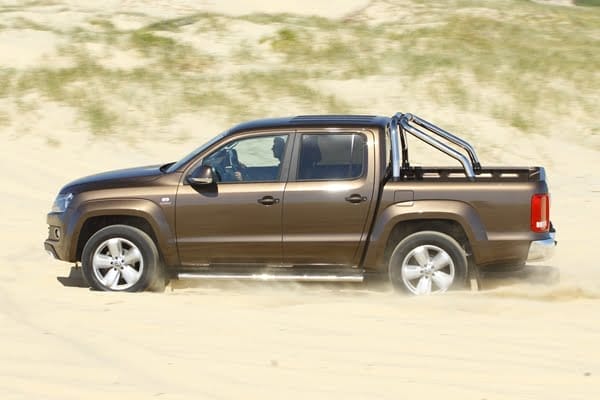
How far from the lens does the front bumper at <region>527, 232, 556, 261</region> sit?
891 centimetres

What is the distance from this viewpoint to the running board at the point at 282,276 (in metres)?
9.21

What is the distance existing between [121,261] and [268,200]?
1.37 meters

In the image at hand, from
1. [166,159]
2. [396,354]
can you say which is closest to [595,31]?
[166,159]

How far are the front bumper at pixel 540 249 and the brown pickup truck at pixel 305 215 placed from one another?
0.01 metres

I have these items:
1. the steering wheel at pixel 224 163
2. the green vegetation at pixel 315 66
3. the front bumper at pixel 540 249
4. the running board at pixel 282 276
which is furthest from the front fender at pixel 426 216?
the green vegetation at pixel 315 66

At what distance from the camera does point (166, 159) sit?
1841cm

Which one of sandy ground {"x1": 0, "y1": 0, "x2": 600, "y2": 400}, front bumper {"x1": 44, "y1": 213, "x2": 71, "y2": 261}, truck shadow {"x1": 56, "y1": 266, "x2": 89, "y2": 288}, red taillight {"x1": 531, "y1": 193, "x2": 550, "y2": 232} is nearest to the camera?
sandy ground {"x1": 0, "y1": 0, "x2": 600, "y2": 400}

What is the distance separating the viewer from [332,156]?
9352mm

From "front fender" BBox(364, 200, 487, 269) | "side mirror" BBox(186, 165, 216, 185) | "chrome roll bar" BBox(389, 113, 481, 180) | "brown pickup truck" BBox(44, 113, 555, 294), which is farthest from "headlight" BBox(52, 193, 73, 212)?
"chrome roll bar" BBox(389, 113, 481, 180)

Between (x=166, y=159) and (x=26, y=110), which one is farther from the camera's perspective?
(x=26, y=110)

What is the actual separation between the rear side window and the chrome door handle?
0.28m

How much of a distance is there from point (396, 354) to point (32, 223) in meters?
7.37

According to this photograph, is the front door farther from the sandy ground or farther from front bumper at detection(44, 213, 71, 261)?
front bumper at detection(44, 213, 71, 261)

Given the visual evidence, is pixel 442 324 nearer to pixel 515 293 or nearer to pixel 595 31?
pixel 515 293
